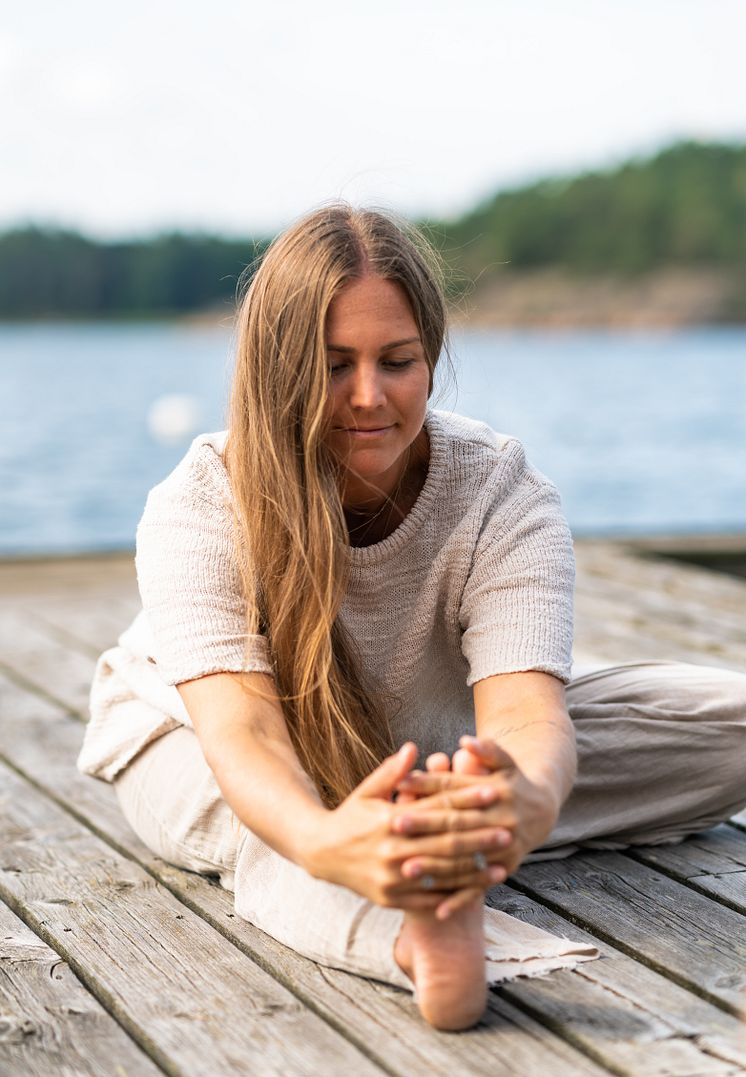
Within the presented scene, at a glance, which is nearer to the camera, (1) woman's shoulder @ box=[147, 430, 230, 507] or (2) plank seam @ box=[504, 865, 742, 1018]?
(2) plank seam @ box=[504, 865, 742, 1018]

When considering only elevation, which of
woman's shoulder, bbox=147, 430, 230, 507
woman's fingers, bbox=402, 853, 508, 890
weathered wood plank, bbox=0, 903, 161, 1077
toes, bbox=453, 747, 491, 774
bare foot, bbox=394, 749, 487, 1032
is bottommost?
weathered wood plank, bbox=0, 903, 161, 1077

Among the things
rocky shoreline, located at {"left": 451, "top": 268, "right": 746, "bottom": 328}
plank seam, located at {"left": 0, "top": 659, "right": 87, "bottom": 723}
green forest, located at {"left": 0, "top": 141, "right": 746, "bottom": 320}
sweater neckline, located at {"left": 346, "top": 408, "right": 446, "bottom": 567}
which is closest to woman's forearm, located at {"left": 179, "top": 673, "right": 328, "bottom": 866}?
sweater neckline, located at {"left": 346, "top": 408, "right": 446, "bottom": 567}

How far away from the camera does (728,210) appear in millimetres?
24281

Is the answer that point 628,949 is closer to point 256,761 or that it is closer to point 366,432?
point 256,761

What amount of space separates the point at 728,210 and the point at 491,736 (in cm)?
2393

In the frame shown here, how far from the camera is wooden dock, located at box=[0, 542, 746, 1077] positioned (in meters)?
1.55

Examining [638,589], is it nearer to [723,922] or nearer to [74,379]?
[723,922]

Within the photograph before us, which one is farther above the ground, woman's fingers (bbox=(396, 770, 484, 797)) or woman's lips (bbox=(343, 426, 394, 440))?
woman's lips (bbox=(343, 426, 394, 440))

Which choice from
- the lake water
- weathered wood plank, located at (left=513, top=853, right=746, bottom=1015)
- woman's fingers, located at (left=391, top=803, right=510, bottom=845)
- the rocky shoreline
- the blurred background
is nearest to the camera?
woman's fingers, located at (left=391, top=803, right=510, bottom=845)

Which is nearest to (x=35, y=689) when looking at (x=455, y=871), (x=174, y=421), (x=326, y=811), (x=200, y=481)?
(x=200, y=481)

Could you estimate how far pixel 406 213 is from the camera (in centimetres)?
203

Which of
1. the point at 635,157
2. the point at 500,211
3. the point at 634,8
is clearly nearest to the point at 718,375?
the point at 500,211

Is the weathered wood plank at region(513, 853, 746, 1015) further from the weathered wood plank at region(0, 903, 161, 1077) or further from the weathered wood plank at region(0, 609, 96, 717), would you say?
the weathered wood plank at region(0, 609, 96, 717)

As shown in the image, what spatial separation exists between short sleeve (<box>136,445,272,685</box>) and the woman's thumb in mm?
338
